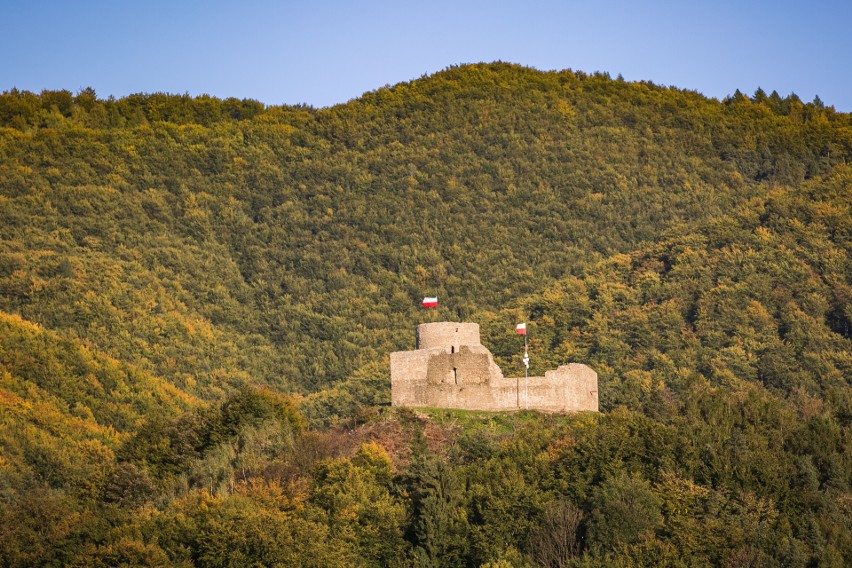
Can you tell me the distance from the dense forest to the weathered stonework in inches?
25.5

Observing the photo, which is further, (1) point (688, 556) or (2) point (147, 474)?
(2) point (147, 474)

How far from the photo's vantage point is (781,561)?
62.8 meters

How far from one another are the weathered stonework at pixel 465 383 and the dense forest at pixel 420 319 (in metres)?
0.65

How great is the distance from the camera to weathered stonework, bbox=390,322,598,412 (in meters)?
69.1

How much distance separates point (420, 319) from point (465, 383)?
40.5 metres

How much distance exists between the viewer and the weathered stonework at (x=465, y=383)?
227 feet

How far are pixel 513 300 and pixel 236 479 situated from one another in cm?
4467

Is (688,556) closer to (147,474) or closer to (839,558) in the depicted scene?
(839,558)

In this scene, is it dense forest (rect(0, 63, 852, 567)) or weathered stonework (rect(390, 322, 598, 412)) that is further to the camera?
weathered stonework (rect(390, 322, 598, 412))

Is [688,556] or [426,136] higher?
[426,136]

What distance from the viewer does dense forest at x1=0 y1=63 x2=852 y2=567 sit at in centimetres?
6562

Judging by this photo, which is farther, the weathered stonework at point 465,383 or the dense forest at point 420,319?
the weathered stonework at point 465,383

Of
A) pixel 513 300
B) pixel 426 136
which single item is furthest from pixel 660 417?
pixel 426 136

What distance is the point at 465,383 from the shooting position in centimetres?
6919
